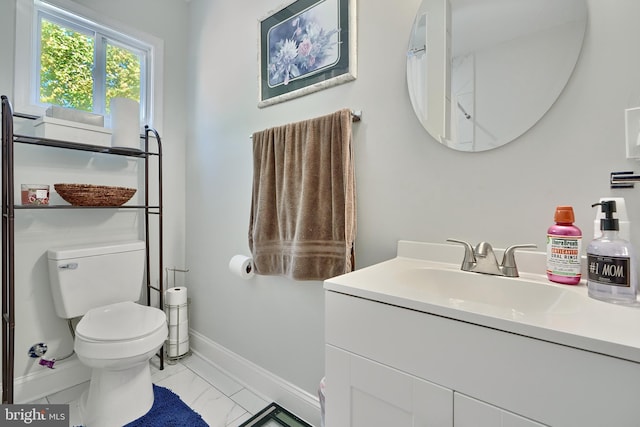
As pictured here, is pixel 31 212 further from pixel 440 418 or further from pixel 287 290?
pixel 440 418

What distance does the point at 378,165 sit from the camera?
112cm

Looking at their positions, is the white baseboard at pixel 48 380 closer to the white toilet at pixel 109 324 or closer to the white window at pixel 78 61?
the white toilet at pixel 109 324

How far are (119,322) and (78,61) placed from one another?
1598 millimetres

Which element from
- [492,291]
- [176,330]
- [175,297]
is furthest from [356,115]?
[176,330]

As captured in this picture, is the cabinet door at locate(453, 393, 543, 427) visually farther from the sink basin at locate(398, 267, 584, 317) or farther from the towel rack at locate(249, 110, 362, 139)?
the towel rack at locate(249, 110, 362, 139)

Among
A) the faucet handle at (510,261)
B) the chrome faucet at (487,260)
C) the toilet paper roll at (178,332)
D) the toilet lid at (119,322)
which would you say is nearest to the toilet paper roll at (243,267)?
the toilet lid at (119,322)

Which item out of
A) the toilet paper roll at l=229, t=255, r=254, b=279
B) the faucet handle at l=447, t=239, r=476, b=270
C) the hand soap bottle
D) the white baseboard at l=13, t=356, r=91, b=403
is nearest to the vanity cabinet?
the hand soap bottle

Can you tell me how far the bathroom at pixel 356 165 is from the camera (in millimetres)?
739

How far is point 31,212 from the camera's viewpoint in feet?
4.88

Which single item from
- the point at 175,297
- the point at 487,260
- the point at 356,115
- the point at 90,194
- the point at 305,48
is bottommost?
the point at 175,297

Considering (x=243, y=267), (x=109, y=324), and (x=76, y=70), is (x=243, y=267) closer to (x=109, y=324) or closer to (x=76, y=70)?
(x=109, y=324)

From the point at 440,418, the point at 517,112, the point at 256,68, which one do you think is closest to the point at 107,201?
the point at 256,68

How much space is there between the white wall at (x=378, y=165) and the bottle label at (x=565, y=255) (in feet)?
0.31

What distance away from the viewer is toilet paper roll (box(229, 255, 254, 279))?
147cm
